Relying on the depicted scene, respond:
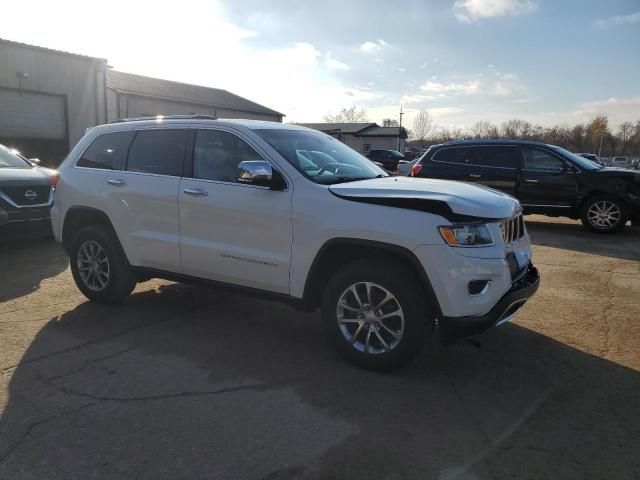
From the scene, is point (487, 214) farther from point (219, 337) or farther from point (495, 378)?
point (219, 337)

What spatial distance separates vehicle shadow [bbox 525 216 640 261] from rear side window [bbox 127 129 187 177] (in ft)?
22.1

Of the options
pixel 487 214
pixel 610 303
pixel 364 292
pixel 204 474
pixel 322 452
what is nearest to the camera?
pixel 204 474

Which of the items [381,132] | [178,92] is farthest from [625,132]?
[178,92]

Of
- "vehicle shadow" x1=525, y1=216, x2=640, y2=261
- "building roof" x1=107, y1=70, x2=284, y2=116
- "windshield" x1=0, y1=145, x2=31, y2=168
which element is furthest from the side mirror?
"building roof" x1=107, y1=70, x2=284, y2=116

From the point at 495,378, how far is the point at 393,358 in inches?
31.2

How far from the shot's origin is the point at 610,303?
5.54 metres

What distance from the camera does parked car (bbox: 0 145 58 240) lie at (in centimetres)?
752

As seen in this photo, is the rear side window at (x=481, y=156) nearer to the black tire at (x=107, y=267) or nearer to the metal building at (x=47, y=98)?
the black tire at (x=107, y=267)

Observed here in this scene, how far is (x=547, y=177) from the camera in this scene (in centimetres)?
1038

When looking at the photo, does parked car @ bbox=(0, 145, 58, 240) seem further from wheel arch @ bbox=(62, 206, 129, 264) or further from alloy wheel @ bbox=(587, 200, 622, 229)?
alloy wheel @ bbox=(587, 200, 622, 229)

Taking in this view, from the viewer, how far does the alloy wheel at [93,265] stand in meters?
5.23

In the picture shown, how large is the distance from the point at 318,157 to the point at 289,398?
2116mm

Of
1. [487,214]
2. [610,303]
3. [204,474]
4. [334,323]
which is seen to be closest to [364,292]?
[334,323]

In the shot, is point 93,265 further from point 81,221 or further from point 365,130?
point 365,130
